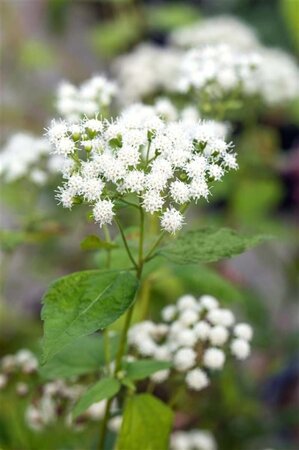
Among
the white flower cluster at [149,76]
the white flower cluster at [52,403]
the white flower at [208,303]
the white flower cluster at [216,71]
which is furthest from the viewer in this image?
the white flower cluster at [149,76]

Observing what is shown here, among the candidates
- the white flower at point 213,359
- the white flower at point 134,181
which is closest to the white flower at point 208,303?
the white flower at point 213,359

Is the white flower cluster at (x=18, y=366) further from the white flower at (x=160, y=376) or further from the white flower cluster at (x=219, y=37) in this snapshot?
the white flower cluster at (x=219, y=37)

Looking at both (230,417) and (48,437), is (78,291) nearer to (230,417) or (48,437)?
(48,437)

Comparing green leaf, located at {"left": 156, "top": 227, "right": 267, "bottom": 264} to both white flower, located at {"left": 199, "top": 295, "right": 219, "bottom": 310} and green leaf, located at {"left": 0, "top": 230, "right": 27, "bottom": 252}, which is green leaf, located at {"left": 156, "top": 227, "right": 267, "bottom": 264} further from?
green leaf, located at {"left": 0, "top": 230, "right": 27, "bottom": 252}

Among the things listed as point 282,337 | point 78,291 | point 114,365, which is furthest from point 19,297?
point 78,291

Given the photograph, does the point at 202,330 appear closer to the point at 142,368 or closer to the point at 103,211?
the point at 142,368

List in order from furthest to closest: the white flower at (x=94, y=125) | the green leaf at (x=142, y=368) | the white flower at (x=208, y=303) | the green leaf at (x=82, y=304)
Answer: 1. the white flower at (x=208, y=303)
2. the green leaf at (x=142, y=368)
3. the white flower at (x=94, y=125)
4. the green leaf at (x=82, y=304)
